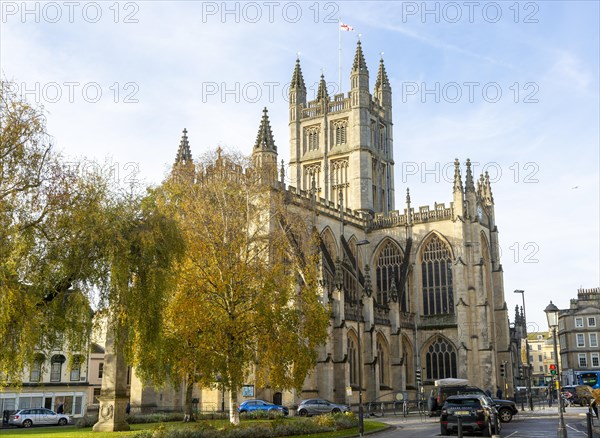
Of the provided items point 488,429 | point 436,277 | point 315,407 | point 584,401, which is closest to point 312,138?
point 436,277

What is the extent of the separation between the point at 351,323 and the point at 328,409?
8.82m

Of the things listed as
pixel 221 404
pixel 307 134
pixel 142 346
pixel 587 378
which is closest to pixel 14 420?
pixel 221 404

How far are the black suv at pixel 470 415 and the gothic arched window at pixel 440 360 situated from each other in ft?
98.4

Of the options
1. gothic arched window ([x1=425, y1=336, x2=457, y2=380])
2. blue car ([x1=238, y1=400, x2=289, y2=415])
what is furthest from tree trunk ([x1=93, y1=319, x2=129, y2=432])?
gothic arched window ([x1=425, y1=336, x2=457, y2=380])

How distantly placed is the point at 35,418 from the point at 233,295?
739 inches

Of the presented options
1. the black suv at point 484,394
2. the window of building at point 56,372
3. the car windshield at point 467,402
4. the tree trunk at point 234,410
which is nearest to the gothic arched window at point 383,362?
the black suv at point 484,394

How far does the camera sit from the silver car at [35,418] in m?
36.3

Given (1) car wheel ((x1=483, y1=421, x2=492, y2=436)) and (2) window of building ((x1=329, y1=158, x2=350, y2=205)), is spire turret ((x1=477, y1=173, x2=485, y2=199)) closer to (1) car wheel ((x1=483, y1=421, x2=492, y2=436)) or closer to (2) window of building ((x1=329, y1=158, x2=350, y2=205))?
(2) window of building ((x1=329, y1=158, x2=350, y2=205))

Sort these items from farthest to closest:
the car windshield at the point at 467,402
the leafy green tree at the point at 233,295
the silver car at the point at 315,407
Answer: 1. the silver car at the point at 315,407
2. the leafy green tree at the point at 233,295
3. the car windshield at the point at 467,402

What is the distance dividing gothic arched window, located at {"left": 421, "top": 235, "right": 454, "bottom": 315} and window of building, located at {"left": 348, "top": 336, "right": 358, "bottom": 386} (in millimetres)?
12337

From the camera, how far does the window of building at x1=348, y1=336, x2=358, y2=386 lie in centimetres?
4434

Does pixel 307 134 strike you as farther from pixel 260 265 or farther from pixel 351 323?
pixel 260 265

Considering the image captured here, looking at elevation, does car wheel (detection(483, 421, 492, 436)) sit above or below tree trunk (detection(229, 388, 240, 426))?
below

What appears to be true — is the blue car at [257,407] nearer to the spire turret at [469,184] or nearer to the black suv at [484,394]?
the black suv at [484,394]
